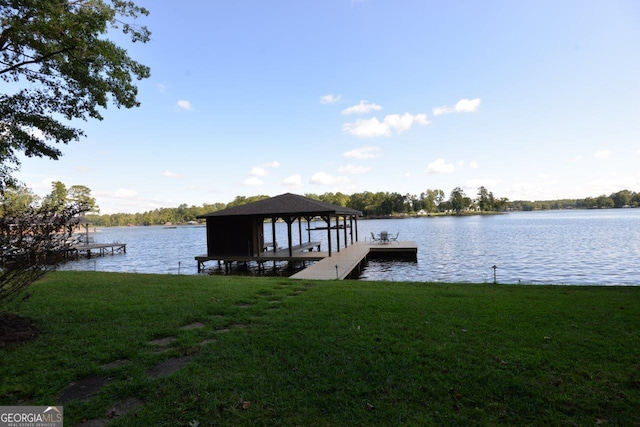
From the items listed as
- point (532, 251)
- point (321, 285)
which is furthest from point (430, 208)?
point (321, 285)

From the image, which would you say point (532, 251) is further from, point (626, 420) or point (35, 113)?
point (35, 113)

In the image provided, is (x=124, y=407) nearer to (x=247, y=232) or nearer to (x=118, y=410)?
(x=118, y=410)

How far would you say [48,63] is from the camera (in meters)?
5.95

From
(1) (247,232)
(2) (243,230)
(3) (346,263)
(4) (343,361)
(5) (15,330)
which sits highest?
(2) (243,230)

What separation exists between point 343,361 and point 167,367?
204 cm

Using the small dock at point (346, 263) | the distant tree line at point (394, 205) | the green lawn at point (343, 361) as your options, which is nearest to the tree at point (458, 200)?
the distant tree line at point (394, 205)

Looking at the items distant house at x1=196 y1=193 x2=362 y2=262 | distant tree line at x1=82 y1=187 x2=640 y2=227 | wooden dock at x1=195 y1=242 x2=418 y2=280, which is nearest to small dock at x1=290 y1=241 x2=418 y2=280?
wooden dock at x1=195 y1=242 x2=418 y2=280

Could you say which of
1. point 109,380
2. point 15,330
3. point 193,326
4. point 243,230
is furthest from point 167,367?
point 243,230

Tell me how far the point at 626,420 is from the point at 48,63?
9177 mm

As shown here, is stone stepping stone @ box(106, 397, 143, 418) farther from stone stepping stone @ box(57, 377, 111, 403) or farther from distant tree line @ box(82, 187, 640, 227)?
distant tree line @ box(82, 187, 640, 227)

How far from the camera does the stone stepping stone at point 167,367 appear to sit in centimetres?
368

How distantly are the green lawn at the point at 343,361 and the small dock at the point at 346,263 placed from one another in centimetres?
590

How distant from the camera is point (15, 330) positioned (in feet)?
16.5

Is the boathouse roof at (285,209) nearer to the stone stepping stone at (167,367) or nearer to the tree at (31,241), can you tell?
the tree at (31,241)
